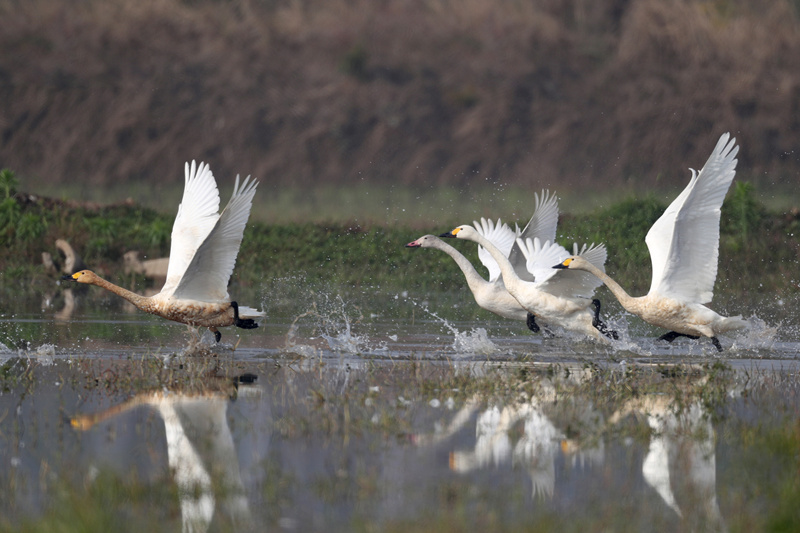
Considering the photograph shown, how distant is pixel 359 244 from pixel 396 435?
12.1 metres

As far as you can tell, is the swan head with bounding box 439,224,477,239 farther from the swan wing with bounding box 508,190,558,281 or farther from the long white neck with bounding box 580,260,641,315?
the long white neck with bounding box 580,260,641,315

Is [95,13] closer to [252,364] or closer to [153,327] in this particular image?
[153,327]

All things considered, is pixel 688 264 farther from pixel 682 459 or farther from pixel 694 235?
pixel 682 459

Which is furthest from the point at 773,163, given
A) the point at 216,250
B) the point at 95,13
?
the point at 216,250

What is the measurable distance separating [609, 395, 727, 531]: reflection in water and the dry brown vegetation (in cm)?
1847

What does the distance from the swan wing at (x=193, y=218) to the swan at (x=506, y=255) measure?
7.13 feet

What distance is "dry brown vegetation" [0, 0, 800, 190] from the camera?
92.3ft

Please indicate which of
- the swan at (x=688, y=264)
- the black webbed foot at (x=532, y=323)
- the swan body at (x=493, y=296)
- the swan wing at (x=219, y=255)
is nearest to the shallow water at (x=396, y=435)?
the swan at (x=688, y=264)

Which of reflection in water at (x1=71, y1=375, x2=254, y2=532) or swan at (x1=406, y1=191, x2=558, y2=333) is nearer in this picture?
reflection in water at (x1=71, y1=375, x2=254, y2=532)

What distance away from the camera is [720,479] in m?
5.73

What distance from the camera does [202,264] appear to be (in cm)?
1006

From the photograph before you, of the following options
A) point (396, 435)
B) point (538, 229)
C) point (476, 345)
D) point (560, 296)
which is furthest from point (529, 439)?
point (538, 229)

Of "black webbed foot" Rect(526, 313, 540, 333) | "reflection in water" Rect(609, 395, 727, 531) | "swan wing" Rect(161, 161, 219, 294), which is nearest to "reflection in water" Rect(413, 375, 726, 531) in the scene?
"reflection in water" Rect(609, 395, 727, 531)

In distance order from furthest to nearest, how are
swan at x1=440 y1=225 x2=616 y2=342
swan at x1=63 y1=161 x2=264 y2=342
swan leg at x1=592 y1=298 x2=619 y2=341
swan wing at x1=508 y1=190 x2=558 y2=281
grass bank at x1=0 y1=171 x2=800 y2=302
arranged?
grass bank at x1=0 y1=171 x2=800 y2=302 → swan wing at x1=508 y1=190 x2=558 y2=281 → swan at x1=440 y1=225 x2=616 y2=342 → swan leg at x1=592 y1=298 x2=619 y2=341 → swan at x1=63 y1=161 x2=264 y2=342
